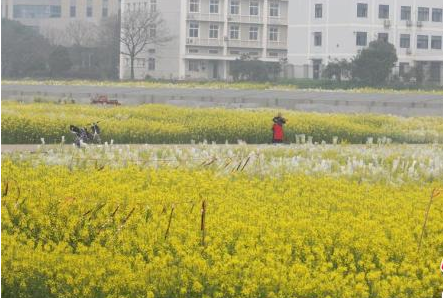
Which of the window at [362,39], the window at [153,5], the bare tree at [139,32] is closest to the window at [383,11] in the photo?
the window at [362,39]

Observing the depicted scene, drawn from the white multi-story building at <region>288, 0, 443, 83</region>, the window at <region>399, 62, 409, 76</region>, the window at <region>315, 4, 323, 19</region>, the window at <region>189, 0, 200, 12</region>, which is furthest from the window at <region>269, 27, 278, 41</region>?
the window at <region>399, 62, 409, 76</region>

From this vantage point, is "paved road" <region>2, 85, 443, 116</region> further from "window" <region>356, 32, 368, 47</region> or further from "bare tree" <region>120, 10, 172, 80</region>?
"bare tree" <region>120, 10, 172, 80</region>

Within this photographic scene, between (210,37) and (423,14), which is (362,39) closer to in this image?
(423,14)

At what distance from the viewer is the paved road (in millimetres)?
31312

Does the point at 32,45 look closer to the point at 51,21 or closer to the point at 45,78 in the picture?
the point at 45,78

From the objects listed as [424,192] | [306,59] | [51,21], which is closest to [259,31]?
[306,59]

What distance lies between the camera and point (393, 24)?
51.0 meters

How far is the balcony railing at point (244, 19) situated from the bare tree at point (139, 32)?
170 inches

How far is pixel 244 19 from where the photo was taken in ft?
213

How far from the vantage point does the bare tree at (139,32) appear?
58.8 m

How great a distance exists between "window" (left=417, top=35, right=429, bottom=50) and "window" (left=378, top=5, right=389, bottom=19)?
1.99 meters

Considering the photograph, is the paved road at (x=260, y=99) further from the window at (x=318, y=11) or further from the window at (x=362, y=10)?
the window at (x=318, y=11)

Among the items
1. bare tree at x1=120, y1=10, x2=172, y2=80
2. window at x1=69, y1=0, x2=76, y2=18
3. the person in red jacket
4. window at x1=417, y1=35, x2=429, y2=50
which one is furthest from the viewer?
window at x1=69, y1=0, x2=76, y2=18

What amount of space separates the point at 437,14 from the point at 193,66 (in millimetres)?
16949
